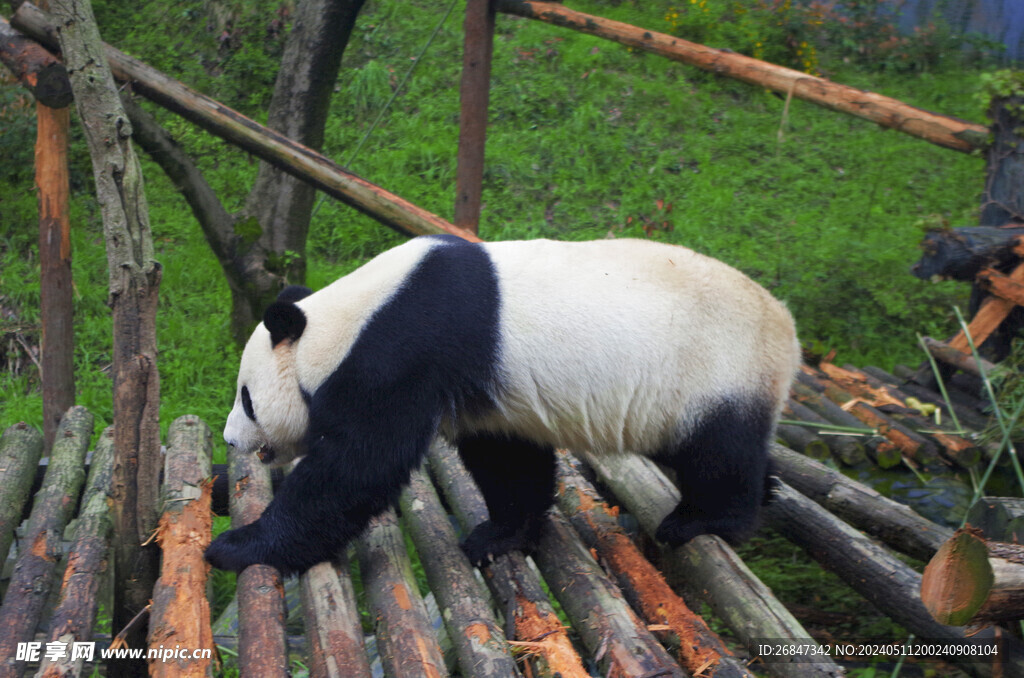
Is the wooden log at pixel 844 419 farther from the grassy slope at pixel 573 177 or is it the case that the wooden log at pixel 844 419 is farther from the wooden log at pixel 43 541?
the wooden log at pixel 43 541

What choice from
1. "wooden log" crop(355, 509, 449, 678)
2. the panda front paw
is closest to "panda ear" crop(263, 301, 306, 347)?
the panda front paw

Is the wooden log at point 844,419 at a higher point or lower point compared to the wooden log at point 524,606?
lower

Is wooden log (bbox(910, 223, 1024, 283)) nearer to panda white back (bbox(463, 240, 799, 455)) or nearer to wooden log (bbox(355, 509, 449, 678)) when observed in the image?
panda white back (bbox(463, 240, 799, 455))

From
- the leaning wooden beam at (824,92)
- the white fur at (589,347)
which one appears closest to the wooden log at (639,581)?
the white fur at (589,347)

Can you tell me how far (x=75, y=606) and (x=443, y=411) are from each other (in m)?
1.17

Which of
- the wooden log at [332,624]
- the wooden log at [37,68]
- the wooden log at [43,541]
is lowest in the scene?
the wooden log at [43,541]

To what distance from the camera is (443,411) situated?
8.44 feet

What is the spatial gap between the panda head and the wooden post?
251cm

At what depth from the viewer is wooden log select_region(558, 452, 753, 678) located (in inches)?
91.4

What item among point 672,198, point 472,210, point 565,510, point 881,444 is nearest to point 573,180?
point 672,198

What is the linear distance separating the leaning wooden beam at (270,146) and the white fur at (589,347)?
4.53ft

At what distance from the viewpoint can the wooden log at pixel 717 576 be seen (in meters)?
2.37

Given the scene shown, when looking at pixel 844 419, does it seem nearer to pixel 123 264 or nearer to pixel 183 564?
pixel 183 564

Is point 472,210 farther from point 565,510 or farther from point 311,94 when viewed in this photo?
point 565,510
